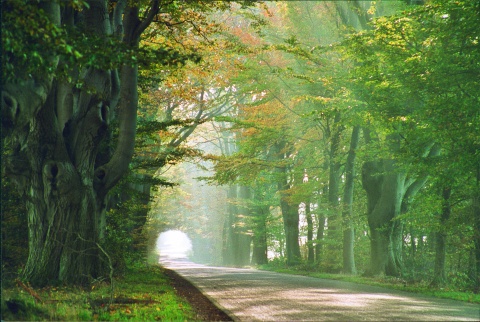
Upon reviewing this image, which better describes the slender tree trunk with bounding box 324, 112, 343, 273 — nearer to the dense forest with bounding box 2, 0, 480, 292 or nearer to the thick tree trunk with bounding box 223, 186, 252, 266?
the dense forest with bounding box 2, 0, 480, 292

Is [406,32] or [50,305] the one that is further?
[406,32]

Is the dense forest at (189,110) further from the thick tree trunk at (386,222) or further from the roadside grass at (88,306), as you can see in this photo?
the roadside grass at (88,306)

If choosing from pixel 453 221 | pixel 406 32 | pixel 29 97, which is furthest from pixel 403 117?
pixel 29 97

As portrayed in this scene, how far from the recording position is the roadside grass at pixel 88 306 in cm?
595

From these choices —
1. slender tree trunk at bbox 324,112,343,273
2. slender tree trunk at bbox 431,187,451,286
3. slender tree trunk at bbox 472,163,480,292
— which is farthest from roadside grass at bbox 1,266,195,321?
slender tree trunk at bbox 324,112,343,273

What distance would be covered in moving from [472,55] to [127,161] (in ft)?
27.9

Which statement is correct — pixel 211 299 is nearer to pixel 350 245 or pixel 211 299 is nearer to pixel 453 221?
pixel 453 221

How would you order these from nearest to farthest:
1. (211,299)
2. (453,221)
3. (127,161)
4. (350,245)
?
(211,299) < (127,161) < (453,221) < (350,245)

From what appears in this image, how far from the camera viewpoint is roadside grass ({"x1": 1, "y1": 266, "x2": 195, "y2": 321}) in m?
5.95

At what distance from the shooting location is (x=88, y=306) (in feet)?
23.1

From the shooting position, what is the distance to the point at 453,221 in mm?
12445

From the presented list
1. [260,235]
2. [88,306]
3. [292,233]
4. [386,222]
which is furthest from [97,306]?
[260,235]

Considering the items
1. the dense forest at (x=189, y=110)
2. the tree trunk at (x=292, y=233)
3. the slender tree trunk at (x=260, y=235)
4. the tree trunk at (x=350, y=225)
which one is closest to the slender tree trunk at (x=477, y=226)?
the dense forest at (x=189, y=110)

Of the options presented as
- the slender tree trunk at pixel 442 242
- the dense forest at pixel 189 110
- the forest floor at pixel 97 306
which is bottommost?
the forest floor at pixel 97 306
